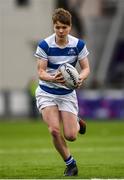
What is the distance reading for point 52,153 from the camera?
2306 centimetres

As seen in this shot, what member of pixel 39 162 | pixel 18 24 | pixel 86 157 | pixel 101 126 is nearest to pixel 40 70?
pixel 39 162

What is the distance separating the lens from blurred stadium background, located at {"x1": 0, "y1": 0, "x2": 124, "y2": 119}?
2256 inches

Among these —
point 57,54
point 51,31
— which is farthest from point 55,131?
point 51,31

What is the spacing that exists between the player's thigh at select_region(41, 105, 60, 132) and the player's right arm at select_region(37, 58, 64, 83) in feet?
1.68

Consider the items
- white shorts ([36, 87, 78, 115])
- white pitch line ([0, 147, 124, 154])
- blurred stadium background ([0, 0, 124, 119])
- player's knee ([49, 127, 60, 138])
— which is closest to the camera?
player's knee ([49, 127, 60, 138])

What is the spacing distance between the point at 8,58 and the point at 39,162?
139ft

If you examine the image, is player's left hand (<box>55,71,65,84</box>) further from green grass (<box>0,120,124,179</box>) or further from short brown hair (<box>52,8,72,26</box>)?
green grass (<box>0,120,124,179</box>)

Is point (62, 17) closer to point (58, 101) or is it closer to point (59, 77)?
point (59, 77)

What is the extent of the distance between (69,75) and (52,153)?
24.4 feet

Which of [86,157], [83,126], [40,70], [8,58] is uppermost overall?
[40,70]

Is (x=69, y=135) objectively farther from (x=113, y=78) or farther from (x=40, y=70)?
(x=113, y=78)

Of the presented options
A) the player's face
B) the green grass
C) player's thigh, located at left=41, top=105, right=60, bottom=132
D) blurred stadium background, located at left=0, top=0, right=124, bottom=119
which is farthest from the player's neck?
blurred stadium background, located at left=0, top=0, right=124, bottom=119

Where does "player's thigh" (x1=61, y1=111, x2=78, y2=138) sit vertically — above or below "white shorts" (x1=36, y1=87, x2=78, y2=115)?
below

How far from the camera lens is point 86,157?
21391mm
